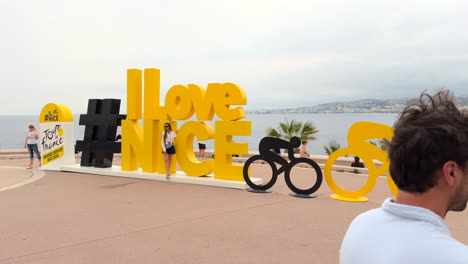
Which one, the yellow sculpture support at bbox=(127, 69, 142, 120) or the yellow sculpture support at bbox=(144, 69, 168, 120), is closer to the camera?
the yellow sculpture support at bbox=(144, 69, 168, 120)

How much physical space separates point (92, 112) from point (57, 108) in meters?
1.41

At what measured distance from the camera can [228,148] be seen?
10.7m

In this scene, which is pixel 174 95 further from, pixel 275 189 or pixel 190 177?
pixel 275 189

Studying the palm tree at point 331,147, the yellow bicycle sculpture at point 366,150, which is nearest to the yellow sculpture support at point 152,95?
the yellow bicycle sculpture at point 366,150

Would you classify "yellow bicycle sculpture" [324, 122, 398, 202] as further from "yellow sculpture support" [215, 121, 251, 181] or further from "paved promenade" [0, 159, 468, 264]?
"yellow sculpture support" [215, 121, 251, 181]

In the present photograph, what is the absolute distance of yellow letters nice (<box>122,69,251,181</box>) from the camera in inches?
417

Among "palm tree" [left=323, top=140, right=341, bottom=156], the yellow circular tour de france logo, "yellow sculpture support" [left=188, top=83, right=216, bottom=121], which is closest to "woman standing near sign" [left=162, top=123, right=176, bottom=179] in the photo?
"yellow sculpture support" [left=188, top=83, right=216, bottom=121]

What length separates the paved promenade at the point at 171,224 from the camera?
5.17 metres

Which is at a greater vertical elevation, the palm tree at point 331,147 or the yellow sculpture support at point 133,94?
the yellow sculpture support at point 133,94

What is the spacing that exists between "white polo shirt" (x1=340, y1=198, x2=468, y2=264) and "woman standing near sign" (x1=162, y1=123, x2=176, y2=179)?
33.4ft

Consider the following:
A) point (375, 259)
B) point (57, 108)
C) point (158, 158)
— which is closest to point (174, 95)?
point (158, 158)

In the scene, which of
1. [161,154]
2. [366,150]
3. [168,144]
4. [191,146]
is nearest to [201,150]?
[161,154]

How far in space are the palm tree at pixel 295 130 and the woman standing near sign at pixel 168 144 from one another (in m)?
6.99

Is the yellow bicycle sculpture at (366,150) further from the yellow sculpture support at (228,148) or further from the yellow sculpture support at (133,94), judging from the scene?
the yellow sculpture support at (133,94)
